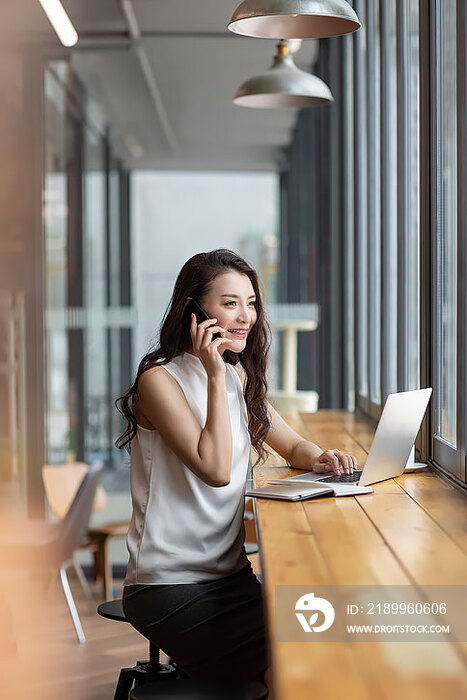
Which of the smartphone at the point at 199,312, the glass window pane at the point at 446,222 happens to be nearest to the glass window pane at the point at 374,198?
the glass window pane at the point at 446,222

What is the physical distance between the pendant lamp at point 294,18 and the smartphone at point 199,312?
68 cm

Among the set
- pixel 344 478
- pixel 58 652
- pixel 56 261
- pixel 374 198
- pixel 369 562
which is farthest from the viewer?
pixel 56 261

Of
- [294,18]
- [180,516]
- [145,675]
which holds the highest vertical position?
→ [294,18]

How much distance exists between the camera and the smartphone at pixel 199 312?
2.27 metres

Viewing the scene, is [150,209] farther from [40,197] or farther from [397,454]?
[397,454]

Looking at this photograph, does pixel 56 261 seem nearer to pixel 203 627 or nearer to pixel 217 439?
pixel 217 439

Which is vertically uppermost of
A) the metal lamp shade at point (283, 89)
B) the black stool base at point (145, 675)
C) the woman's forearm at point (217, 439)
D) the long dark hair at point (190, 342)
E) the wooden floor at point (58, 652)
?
the metal lamp shade at point (283, 89)

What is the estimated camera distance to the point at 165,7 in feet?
15.4

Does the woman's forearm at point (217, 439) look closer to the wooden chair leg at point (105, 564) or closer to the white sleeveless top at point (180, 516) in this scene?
the white sleeveless top at point (180, 516)

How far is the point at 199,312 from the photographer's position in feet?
7.49

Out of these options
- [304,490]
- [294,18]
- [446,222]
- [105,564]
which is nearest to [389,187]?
[446,222]

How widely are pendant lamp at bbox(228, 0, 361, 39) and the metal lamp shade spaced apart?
1033mm

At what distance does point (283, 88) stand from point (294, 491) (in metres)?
1.80

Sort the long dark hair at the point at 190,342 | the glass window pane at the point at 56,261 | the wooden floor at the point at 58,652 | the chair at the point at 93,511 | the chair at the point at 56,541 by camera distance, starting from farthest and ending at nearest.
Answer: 1. the glass window pane at the point at 56,261
2. the chair at the point at 93,511
3. the chair at the point at 56,541
4. the wooden floor at the point at 58,652
5. the long dark hair at the point at 190,342
